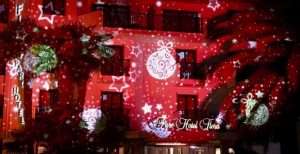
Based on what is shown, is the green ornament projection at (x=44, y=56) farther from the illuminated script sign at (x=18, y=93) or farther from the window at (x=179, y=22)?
the window at (x=179, y=22)

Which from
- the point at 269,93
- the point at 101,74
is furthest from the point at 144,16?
the point at 269,93

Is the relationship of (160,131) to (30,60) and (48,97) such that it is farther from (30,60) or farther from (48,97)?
(30,60)

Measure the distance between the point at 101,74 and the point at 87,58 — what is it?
3514 millimetres

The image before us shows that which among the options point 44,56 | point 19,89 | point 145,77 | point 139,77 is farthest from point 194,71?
point 19,89

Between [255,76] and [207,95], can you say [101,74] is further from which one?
[255,76]

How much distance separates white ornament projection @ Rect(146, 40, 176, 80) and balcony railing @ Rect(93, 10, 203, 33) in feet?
3.44

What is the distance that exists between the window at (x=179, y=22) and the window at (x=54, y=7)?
578 centimetres

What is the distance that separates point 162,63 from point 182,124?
3853 mm

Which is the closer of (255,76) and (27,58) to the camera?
(255,76)

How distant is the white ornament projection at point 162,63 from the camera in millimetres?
26969

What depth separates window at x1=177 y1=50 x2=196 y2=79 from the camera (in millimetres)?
27375

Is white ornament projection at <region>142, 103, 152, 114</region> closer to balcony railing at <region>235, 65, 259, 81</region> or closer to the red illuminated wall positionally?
the red illuminated wall

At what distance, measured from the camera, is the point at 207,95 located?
27.8m

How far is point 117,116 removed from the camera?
25.4 metres
